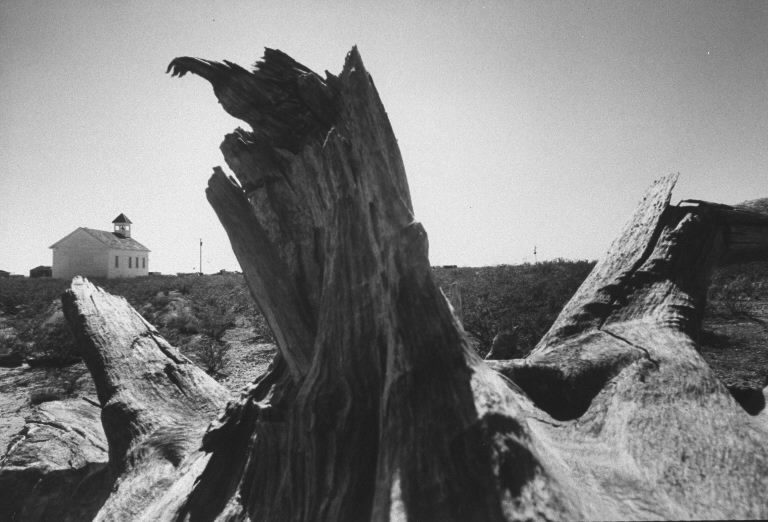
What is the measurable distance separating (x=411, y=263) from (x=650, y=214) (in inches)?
99.3

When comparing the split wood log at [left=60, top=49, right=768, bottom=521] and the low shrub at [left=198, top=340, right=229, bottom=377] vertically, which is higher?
the split wood log at [left=60, top=49, right=768, bottom=521]

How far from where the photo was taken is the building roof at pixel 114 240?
4575 centimetres

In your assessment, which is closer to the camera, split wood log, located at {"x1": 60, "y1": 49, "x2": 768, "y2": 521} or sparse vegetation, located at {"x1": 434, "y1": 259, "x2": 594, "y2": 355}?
split wood log, located at {"x1": 60, "y1": 49, "x2": 768, "y2": 521}

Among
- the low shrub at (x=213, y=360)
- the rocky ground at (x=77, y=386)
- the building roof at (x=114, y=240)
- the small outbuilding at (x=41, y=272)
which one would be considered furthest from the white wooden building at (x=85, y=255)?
the low shrub at (x=213, y=360)

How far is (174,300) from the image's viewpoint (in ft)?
51.6

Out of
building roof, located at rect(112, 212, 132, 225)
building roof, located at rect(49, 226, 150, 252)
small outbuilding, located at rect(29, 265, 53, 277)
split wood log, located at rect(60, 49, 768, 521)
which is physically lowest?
split wood log, located at rect(60, 49, 768, 521)

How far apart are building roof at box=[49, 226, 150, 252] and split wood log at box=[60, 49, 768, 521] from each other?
5346 centimetres

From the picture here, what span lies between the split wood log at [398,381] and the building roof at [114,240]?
175 feet

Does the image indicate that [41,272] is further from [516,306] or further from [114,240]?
[516,306]

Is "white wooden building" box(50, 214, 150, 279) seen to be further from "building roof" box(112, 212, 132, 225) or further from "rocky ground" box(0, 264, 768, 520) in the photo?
"rocky ground" box(0, 264, 768, 520)

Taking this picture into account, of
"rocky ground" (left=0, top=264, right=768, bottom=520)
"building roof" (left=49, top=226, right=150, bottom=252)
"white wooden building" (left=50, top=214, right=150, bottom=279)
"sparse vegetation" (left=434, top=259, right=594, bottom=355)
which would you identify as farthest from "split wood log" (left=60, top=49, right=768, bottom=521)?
"building roof" (left=49, top=226, right=150, bottom=252)

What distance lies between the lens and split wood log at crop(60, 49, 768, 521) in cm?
145

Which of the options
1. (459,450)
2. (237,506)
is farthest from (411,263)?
(237,506)

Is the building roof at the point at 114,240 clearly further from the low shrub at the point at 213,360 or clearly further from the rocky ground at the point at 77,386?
the low shrub at the point at 213,360
